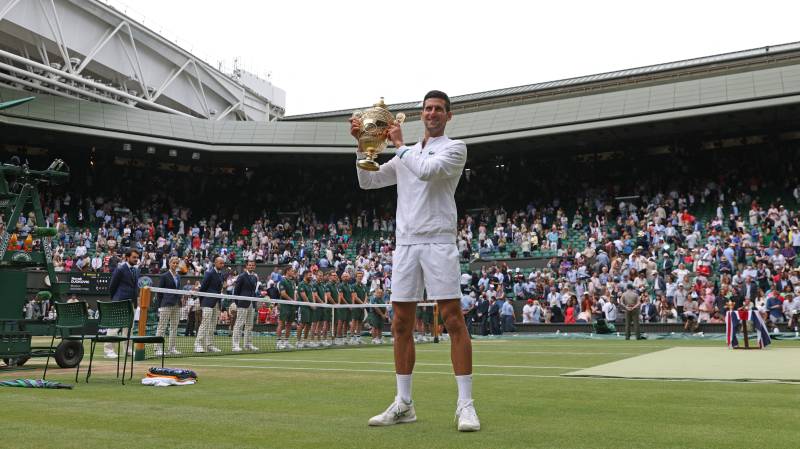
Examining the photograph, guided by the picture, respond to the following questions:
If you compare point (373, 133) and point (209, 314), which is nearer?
point (373, 133)

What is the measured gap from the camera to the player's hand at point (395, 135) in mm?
4992

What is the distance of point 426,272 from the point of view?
4.89 m

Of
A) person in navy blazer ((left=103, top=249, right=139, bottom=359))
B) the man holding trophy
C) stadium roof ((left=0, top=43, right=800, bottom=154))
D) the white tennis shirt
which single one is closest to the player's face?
the man holding trophy

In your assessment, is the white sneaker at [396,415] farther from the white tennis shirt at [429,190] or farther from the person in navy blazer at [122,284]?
the person in navy blazer at [122,284]

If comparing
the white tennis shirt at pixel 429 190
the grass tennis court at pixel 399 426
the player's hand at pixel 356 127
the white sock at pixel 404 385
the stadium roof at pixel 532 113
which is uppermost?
the stadium roof at pixel 532 113

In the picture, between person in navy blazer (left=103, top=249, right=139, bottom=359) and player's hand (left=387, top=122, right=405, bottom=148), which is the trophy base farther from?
person in navy blazer (left=103, top=249, right=139, bottom=359)

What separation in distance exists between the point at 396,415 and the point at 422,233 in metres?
1.23

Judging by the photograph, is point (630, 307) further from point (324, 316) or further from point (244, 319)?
point (244, 319)

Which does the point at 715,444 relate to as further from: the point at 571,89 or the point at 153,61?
the point at 153,61

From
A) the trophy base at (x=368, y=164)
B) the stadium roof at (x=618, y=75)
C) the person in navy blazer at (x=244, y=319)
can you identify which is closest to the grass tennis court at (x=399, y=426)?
the trophy base at (x=368, y=164)

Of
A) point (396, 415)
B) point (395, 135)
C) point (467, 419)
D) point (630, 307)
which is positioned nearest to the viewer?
point (467, 419)

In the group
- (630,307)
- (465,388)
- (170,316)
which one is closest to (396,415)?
(465,388)

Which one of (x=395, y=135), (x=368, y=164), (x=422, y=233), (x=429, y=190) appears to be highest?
(x=395, y=135)

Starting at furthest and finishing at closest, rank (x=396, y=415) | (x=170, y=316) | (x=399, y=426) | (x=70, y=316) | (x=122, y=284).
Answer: (x=122, y=284)
(x=170, y=316)
(x=70, y=316)
(x=396, y=415)
(x=399, y=426)
